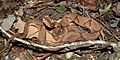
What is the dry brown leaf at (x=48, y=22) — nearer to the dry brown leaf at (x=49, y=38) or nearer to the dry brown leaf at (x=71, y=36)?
the dry brown leaf at (x=49, y=38)

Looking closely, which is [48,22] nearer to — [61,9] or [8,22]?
[61,9]

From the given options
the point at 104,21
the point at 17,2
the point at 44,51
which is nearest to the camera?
the point at 44,51

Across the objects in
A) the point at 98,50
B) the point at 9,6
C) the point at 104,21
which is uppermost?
the point at 9,6

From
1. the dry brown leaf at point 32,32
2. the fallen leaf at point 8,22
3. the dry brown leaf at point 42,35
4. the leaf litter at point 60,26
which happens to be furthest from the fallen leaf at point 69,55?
the fallen leaf at point 8,22

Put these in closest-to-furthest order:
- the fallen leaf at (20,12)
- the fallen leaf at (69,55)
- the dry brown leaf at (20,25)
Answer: the fallen leaf at (69,55)
the dry brown leaf at (20,25)
the fallen leaf at (20,12)

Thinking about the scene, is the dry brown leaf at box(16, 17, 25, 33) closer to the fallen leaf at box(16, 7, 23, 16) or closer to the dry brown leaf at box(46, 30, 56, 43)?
the fallen leaf at box(16, 7, 23, 16)

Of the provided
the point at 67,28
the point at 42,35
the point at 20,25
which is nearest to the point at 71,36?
the point at 67,28

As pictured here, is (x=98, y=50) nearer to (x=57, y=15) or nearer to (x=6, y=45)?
(x=57, y=15)

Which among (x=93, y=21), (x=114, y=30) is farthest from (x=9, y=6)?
(x=114, y=30)
